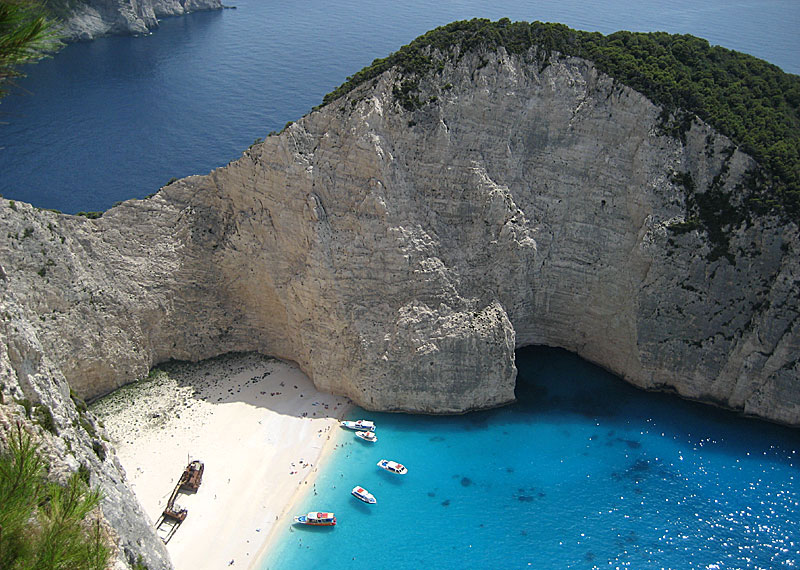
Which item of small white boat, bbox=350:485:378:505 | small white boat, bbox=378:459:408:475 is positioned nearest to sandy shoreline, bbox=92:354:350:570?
small white boat, bbox=350:485:378:505

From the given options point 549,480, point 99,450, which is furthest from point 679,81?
point 99,450

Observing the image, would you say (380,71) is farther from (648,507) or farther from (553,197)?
(648,507)

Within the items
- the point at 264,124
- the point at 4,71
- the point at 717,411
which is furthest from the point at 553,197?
the point at 264,124

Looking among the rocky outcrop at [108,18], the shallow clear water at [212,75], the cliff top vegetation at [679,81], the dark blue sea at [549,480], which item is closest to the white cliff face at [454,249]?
the cliff top vegetation at [679,81]

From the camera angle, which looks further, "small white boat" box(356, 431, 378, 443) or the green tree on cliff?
"small white boat" box(356, 431, 378, 443)

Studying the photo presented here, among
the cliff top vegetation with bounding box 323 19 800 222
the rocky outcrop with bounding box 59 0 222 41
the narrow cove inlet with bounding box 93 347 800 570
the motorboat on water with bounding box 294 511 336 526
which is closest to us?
the narrow cove inlet with bounding box 93 347 800 570

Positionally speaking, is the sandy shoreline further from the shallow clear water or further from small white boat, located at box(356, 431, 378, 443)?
the shallow clear water

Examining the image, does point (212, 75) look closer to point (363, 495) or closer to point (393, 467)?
point (393, 467)
